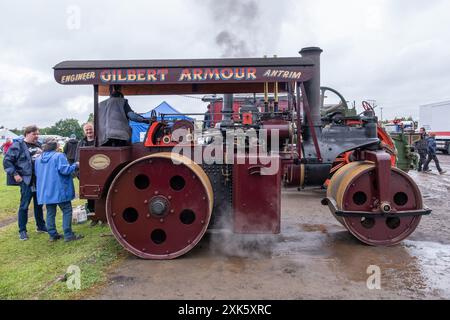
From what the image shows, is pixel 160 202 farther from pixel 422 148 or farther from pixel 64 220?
pixel 422 148

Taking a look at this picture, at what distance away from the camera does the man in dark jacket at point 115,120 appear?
4340 mm

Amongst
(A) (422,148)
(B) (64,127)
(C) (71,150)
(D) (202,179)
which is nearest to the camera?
(D) (202,179)

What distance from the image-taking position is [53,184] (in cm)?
480

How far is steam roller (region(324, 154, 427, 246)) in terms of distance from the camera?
4434 mm

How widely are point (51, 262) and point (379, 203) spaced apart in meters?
3.76

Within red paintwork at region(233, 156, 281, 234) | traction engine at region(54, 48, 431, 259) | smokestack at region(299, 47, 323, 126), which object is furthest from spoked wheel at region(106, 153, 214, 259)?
smokestack at region(299, 47, 323, 126)

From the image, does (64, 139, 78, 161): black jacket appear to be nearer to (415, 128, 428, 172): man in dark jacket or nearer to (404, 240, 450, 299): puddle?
(404, 240, 450, 299): puddle

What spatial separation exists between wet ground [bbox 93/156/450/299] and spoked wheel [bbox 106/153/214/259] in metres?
0.18

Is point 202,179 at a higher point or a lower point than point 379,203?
higher

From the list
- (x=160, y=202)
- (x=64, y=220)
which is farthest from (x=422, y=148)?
(x=64, y=220)

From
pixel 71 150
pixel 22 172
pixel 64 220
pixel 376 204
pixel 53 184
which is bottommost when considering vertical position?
pixel 64 220

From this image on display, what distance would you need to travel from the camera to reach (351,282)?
3.45 m

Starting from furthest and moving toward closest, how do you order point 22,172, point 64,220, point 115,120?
point 22,172
point 64,220
point 115,120
